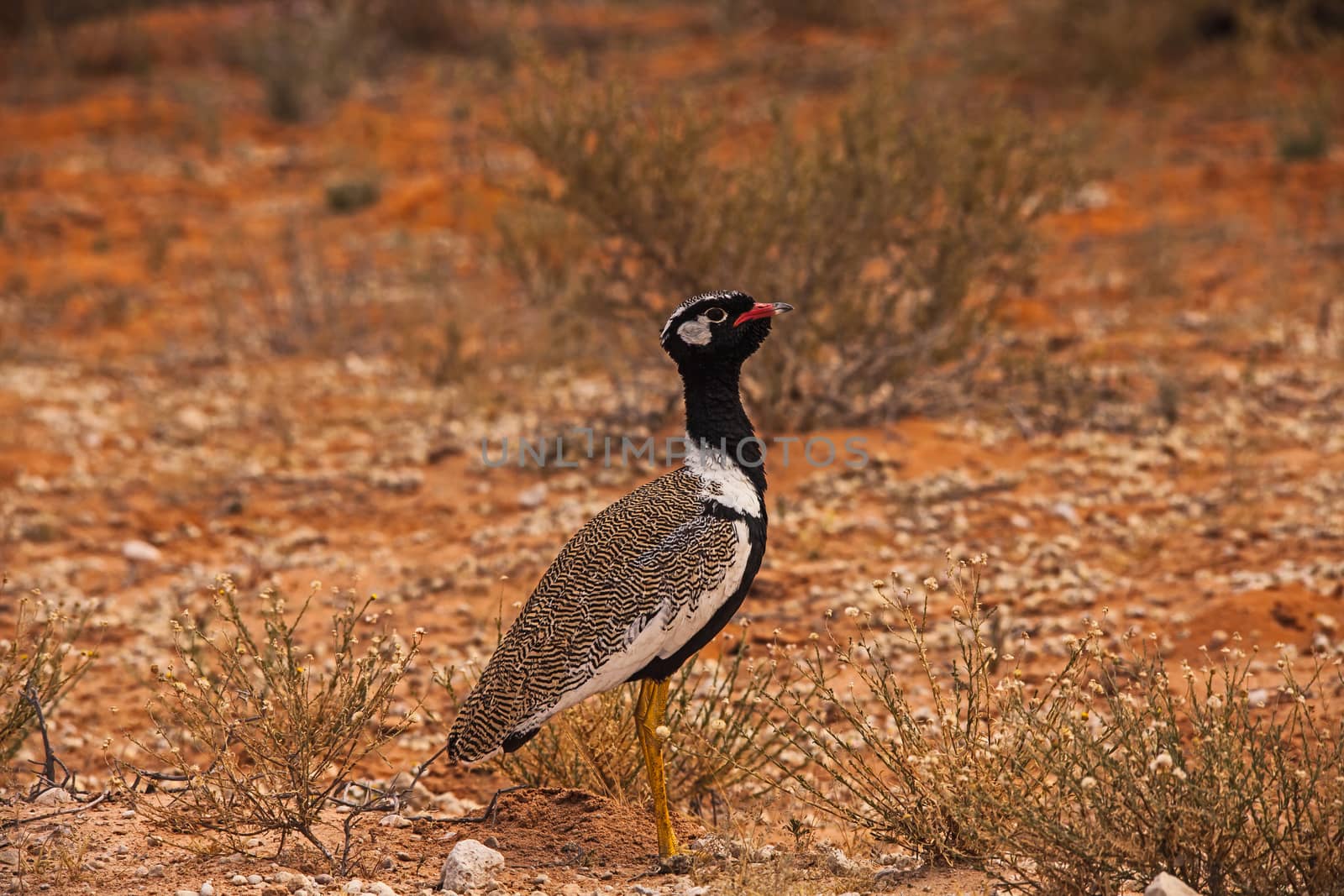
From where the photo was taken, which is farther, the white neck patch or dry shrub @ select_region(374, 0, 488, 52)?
dry shrub @ select_region(374, 0, 488, 52)

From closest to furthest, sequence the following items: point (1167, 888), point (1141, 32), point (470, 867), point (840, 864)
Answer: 1. point (1167, 888)
2. point (470, 867)
3. point (840, 864)
4. point (1141, 32)

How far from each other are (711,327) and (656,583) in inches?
31.9

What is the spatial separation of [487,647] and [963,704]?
1.91 meters

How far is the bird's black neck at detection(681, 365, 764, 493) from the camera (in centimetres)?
421

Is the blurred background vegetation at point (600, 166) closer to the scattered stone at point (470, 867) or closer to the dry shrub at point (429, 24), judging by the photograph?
the dry shrub at point (429, 24)

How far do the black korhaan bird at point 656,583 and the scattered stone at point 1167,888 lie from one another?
4.20ft

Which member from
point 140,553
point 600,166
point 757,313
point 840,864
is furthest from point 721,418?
point 140,553

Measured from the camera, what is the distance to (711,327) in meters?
4.23

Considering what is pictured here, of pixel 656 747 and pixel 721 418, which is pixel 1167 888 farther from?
pixel 721 418

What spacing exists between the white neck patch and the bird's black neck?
2 centimetres

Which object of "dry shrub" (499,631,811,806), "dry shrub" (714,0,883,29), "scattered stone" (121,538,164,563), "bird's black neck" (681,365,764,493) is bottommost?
"scattered stone" (121,538,164,563)

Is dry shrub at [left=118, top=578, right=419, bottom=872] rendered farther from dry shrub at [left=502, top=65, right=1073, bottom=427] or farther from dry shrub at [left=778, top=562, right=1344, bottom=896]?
dry shrub at [left=502, top=65, right=1073, bottom=427]

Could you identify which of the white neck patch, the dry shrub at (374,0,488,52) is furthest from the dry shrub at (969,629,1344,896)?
the dry shrub at (374,0,488,52)

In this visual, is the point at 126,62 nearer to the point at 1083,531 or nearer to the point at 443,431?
the point at 443,431
